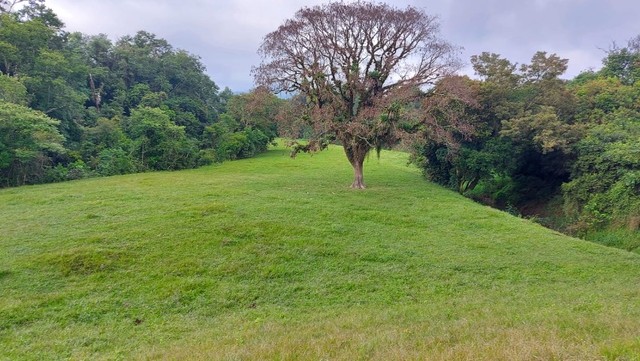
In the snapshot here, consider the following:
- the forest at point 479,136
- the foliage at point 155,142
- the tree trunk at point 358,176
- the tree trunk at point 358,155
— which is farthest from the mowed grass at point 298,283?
the foliage at point 155,142

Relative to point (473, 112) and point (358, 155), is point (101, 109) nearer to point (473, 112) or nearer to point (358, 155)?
point (358, 155)

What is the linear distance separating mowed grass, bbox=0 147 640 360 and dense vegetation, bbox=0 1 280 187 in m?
8.35

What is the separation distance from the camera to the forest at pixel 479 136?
21062 mm

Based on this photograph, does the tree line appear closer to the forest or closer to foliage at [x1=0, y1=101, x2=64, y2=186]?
the forest

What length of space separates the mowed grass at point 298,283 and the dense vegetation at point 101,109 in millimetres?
8350

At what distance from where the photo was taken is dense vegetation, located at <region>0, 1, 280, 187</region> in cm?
2695

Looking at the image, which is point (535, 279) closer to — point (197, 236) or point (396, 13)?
point (197, 236)

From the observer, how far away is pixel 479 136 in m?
27.3

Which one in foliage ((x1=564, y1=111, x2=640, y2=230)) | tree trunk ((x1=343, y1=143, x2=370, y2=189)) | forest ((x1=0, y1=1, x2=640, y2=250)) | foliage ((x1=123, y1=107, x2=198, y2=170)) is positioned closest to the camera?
foliage ((x1=564, y1=111, x2=640, y2=230))

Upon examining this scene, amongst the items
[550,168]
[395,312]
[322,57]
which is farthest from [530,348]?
[550,168]

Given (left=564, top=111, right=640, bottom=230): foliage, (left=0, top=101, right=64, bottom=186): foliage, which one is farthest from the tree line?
(left=0, top=101, right=64, bottom=186): foliage

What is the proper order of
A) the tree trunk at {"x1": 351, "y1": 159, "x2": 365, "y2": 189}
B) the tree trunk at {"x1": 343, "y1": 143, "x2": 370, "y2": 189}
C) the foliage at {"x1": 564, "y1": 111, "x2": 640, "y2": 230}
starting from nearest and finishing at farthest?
the foliage at {"x1": 564, "y1": 111, "x2": 640, "y2": 230}, the tree trunk at {"x1": 343, "y1": 143, "x2": 370, "y2": 189}, the tree trunk at {"x1": 351, "y1": 159, "x2": 365, "y2": 189}

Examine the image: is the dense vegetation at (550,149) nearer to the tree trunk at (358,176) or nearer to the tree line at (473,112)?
the tree line at (473,112)

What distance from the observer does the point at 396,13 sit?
23.5m
